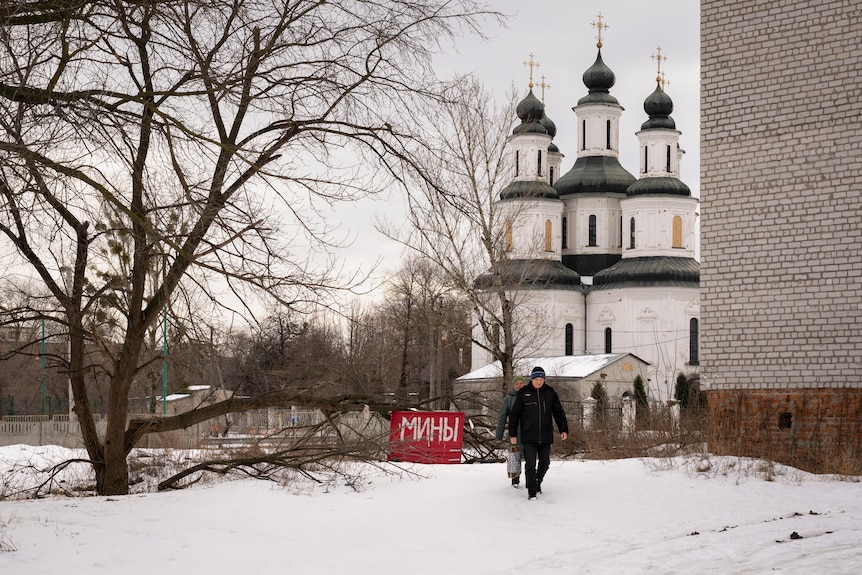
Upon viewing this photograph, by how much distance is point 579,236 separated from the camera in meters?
74.1

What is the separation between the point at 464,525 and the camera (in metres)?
11.0

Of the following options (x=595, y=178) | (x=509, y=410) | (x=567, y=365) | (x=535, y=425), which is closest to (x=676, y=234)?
(x=595, y=178)

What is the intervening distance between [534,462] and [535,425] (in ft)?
1.43

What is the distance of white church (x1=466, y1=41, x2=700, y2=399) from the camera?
6750 centimetres

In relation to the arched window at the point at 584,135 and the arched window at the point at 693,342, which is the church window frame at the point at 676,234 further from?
the arched window at the point at 584,135

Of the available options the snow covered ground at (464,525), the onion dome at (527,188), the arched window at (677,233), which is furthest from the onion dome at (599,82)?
the snow covered ground at (464,525)

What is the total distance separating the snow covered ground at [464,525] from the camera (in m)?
8.85

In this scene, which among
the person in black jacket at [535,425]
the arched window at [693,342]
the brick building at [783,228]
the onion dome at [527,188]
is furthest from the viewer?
the arched window at [693,342]

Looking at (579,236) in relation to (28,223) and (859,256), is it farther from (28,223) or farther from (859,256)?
(28,223)

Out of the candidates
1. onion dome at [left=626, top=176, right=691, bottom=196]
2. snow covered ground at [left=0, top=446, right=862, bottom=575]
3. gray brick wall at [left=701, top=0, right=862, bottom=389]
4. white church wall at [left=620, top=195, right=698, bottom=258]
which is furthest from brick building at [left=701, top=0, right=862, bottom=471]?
onion dome at [left=626, top=176, right=691, bottom=196]

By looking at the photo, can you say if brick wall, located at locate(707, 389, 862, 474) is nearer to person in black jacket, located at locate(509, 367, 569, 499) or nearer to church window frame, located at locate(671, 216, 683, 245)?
person in black jacket, located at locate(509, 367, 569, 499)

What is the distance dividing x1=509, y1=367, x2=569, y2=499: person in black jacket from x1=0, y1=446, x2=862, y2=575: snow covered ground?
32 cm

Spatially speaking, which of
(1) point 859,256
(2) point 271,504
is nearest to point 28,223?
(2) point 271,504

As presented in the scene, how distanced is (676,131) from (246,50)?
6331 cm
